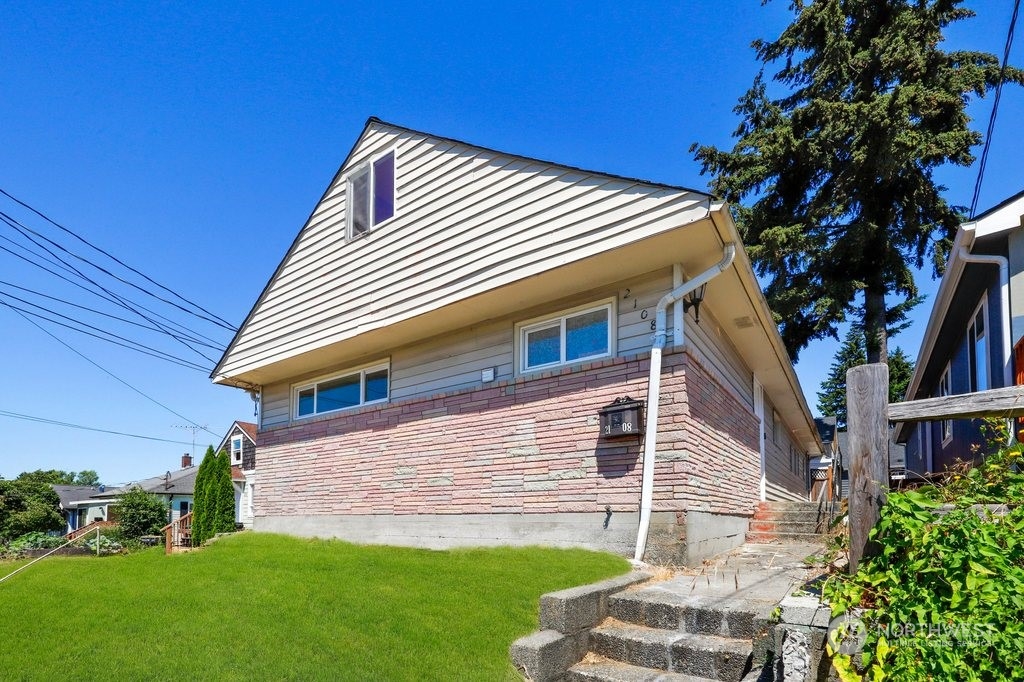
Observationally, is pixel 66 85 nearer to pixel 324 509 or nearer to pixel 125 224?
pixel 125 224

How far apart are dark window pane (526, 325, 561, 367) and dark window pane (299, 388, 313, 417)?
477 cm

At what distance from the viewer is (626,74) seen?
1183 cm

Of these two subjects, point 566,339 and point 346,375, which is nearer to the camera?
point 566,339

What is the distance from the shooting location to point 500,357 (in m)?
7.82

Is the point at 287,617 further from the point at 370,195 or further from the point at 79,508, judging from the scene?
the point at 79,508

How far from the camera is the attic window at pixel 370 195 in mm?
9211

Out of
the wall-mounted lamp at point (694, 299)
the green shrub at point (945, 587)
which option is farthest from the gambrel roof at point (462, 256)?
the green shrub at point (945, 587)

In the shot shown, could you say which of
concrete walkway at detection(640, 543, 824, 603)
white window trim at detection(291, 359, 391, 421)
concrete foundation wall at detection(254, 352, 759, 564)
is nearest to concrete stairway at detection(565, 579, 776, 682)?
concrete walkway at detection(640, 543, 824, 603)

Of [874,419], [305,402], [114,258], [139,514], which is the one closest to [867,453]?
[874,419]

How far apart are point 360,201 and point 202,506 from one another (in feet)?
20.5

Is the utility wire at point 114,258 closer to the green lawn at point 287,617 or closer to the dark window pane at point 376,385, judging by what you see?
the dark window pane at point 376,385

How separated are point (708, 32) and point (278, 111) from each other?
8.09 meters

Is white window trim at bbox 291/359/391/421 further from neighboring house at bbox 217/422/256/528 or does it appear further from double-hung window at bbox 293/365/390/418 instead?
neighboring house at bbox 217/422/256/528

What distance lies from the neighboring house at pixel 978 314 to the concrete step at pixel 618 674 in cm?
281
